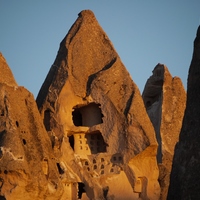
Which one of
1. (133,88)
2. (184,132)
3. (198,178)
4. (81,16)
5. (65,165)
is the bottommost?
(198,178)

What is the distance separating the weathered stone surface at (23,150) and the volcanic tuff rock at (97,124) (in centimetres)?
114

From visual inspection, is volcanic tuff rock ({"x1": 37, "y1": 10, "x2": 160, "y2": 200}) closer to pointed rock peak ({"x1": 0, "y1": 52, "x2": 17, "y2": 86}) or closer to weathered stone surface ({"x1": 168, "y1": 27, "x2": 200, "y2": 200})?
pointed rock peak ({"x1": 0, "y1": 52, "x2": 17, "y2": 86})

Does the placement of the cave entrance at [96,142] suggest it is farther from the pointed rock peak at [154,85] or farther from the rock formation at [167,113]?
the pointed rock peak at [154,85]

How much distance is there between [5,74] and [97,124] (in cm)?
340

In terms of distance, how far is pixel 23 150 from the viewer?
18844 millimetres

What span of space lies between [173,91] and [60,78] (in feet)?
15.7

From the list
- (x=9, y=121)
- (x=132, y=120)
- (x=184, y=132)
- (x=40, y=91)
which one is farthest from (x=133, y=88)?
(x=184, y=132)

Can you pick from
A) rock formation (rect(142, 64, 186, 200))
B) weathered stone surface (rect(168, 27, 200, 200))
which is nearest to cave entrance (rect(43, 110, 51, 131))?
rock formation (rect(142, 64, 186, 200))

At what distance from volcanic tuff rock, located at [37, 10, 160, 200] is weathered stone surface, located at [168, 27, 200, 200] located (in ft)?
42.7

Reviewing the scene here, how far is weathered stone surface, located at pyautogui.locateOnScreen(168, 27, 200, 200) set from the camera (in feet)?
24.9

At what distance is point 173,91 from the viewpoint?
25.5 m

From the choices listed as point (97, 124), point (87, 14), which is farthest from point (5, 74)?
point (87, 14)

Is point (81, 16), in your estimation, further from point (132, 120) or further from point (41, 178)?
point (41, 178)

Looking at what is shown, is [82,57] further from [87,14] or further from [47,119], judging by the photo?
[47,119]
